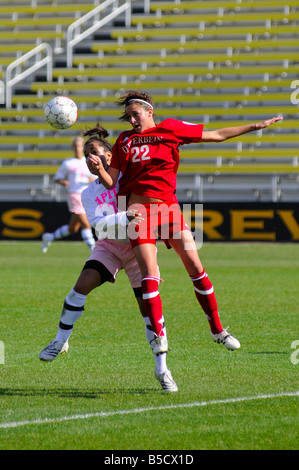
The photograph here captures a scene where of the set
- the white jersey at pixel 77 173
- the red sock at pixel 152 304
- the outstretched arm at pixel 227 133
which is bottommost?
the white jersey at pixel 77 173

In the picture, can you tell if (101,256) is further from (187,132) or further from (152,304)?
(187,132)

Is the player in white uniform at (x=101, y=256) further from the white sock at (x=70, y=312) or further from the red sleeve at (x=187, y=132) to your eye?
the red sleeve at (x=187, y=132)

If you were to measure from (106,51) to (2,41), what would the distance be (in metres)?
3.80

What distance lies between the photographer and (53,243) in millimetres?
21891

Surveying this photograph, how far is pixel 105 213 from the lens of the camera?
624 centimetres

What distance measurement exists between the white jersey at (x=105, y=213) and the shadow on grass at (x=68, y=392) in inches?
46.5

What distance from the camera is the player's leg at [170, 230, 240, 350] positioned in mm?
6086

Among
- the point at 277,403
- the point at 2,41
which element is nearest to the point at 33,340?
the point at 277,403

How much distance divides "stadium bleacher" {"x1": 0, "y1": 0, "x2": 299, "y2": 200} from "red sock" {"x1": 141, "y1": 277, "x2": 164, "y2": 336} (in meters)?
16.8

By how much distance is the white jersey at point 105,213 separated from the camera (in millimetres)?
6113

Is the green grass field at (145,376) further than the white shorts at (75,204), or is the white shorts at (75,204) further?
the white shorts at (75,204)

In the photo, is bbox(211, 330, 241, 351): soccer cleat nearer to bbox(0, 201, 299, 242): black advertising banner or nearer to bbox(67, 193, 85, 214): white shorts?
bbox(67, 193, 85, 214): white shorts

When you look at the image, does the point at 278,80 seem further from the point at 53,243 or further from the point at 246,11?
the point at 53,243

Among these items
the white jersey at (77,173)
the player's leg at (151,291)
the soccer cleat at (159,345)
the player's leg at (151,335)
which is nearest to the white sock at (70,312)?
the player's leg at (151,335)
